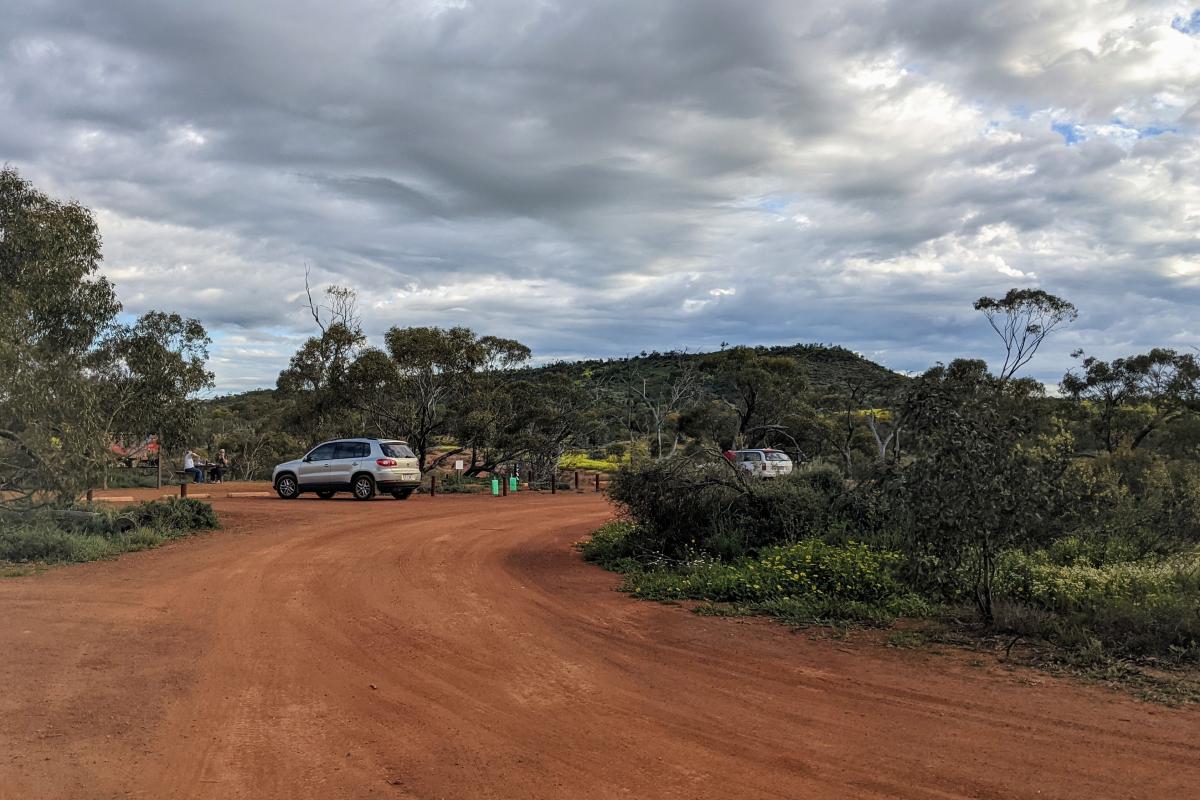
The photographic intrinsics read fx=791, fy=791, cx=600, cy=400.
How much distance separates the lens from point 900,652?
7.20 metres

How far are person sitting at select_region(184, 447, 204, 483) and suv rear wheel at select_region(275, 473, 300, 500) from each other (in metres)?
6.85

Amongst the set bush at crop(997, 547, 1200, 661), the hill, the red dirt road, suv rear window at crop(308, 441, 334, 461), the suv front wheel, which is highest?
the hill

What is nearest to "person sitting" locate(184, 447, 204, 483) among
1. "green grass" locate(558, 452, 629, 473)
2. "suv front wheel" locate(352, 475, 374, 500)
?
"suv front wheel" locate(352, 475, 374, 500)

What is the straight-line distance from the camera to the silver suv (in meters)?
23.9

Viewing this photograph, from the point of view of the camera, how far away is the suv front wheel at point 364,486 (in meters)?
23.9

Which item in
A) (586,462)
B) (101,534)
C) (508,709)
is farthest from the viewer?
(586,462)

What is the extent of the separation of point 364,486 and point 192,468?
41.1 ft

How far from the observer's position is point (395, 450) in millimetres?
24359

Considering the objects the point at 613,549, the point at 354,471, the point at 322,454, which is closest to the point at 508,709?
the point at 613,549

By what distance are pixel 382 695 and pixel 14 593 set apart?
6.85m

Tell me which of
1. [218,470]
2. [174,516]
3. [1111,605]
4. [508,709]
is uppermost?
[218,470]

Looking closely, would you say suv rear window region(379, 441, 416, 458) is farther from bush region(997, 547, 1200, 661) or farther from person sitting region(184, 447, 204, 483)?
bush region(997, 547, 1200, 661)

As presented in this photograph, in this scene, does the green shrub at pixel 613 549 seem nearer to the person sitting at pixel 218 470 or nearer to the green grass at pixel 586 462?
the green grass at pixel 586 462

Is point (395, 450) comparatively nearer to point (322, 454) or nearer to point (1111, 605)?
point (322, 454)
